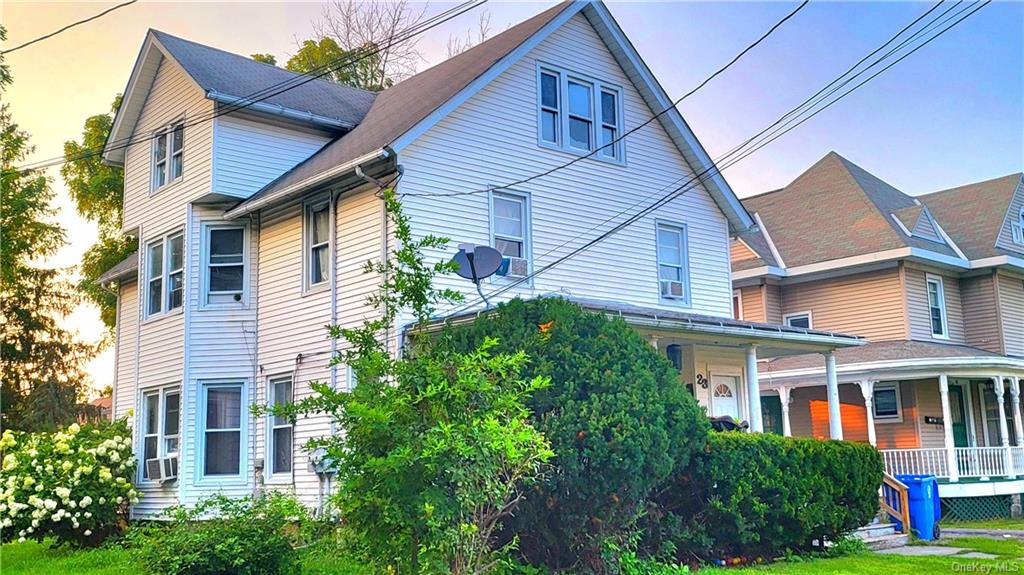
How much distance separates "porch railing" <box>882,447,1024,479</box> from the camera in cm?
2047

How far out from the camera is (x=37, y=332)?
32500 millimetres

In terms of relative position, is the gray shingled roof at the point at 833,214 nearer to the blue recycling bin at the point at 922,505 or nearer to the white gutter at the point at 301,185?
the blue recycling bin at the point at 922,505

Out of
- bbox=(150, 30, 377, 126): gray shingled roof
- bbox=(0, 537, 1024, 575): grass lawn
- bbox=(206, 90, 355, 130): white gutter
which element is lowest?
bbox=(0, 537, 1024, 575): grass lawn

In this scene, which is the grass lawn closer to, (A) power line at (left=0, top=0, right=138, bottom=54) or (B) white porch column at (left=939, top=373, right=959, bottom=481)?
(B) white porch column at (left=939, top=373, right=959, bottom=481)

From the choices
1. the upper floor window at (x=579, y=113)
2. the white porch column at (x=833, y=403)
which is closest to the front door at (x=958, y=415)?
the white porch column at (x=833, y=403)

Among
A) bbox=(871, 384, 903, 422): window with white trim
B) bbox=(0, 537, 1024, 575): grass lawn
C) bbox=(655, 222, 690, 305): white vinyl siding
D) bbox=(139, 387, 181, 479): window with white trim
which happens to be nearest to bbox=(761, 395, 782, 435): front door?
bbox=(871, 384, 903, 422): window with white trim

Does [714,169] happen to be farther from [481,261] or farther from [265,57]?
[265,57]

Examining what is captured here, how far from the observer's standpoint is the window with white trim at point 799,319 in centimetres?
2478

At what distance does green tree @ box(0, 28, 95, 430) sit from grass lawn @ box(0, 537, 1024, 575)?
16.6 meters

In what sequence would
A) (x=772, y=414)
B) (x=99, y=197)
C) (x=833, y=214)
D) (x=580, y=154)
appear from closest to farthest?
1. (x=580, y=154)
2. (x=772, y=414)
3. (x=833, y=214)
4. (x=99, y=197)

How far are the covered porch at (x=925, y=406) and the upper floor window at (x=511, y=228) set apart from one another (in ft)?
31.0

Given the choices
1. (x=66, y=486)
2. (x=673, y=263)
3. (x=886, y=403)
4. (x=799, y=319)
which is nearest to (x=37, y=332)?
(x=66, y=486)

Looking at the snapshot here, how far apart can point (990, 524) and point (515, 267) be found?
12.2m

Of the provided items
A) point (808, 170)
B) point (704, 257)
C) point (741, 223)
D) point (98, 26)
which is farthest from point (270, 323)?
point (808, 170)
